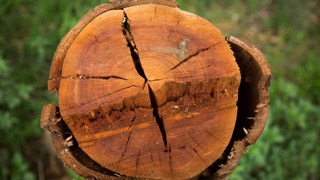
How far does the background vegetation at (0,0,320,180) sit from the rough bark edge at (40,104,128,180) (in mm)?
932

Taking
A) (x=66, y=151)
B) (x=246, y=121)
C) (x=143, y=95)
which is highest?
(x=143, y=95)

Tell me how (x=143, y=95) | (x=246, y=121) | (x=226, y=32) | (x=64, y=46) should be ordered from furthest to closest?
(x=226, y=32) < (x=246, y=121) < (x=64, y=46) < (x=143, y=95)

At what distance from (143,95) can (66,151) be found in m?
0.41

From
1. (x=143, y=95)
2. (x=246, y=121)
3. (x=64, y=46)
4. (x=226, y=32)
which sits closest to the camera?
(x=143, y=95)

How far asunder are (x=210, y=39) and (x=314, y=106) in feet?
6.90

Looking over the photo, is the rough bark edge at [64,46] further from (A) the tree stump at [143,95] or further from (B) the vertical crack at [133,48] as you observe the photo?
(B) the vertical crack at [133,48]

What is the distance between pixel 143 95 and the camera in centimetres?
171

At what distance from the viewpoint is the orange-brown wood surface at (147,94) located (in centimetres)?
172

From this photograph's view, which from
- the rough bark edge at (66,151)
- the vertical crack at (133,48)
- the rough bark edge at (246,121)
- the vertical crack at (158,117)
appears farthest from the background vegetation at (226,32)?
the vertical crack at (133,48)

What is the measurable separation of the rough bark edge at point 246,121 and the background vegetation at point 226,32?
2.50ft

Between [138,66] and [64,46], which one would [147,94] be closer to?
[138,66]

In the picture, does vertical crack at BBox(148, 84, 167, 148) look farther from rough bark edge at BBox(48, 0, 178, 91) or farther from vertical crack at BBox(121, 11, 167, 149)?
rough bark edge at BBox(48, 0, 178, 91)

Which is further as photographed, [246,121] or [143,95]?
[246,121]

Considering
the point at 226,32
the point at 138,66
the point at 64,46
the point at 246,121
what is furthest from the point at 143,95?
the point at 226,32
